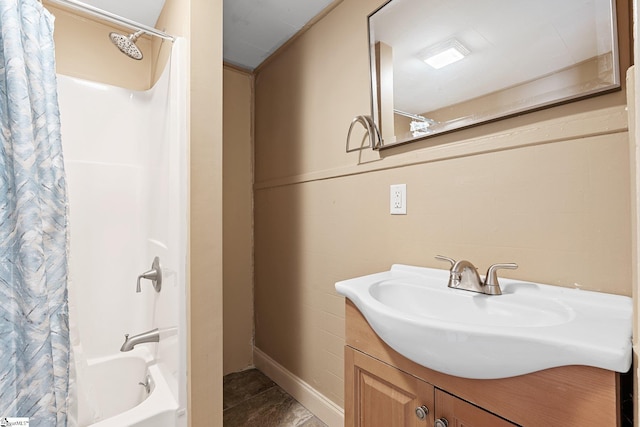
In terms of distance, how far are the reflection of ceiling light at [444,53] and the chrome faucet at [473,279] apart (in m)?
0.76

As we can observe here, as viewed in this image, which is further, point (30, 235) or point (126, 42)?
point (126, 42)

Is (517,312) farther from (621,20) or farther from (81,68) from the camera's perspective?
(81,68)

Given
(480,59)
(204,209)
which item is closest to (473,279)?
(480,59)

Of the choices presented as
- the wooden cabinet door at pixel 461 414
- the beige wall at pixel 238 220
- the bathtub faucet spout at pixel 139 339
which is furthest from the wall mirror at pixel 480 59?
the bathtub faucet spout at pixel 139 339

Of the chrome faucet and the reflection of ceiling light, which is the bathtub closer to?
the chrome faucet

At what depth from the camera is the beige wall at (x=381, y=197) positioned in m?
0.83

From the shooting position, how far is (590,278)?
0.83 m

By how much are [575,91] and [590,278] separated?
53 cm

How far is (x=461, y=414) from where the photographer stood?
67cm

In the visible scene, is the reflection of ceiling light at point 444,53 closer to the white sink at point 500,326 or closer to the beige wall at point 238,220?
the white sink at point 500,326

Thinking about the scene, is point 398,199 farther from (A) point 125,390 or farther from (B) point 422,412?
(A) point 125,390

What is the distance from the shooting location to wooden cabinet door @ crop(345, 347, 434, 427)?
2.49ft

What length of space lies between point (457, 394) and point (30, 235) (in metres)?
1.22

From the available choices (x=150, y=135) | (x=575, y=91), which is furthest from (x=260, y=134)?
(x=575, y=91)
